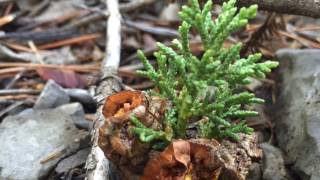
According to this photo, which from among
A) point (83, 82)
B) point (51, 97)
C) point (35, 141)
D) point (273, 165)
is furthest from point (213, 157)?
point (83, 82)

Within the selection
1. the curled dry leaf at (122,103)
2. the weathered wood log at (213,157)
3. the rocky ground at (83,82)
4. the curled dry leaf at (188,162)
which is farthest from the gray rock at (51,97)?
the curled dry leaf at (188,162)

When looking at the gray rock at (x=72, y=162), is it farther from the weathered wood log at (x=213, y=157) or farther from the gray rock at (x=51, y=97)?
the gray rock at (x=51, y=97)

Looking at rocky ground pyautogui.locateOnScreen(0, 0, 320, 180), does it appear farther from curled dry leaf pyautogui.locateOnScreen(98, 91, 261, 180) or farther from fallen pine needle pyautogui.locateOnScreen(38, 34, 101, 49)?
curled dry leaf pyautogui.locateOnScreen(98, 91, 261, 180)

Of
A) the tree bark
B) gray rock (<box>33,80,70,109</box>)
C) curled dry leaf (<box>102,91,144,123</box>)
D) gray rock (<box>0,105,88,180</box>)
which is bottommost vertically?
gray rock (<box>0,105,88,180</box>)

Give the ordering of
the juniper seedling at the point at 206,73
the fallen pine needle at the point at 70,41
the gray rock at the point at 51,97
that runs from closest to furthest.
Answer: the juniper seedling at the point at 206,73 < the gray rock at the point at 51,97 < the fallen pine needle at the point at 70,41

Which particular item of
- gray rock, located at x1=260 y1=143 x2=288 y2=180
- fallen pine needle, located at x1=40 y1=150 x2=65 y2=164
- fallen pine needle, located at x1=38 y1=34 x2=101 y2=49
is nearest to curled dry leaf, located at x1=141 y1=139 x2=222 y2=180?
gray rock, located at x1=260 y1=143 x2=288 y2=180

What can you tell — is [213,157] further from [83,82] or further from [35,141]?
[83,82]
